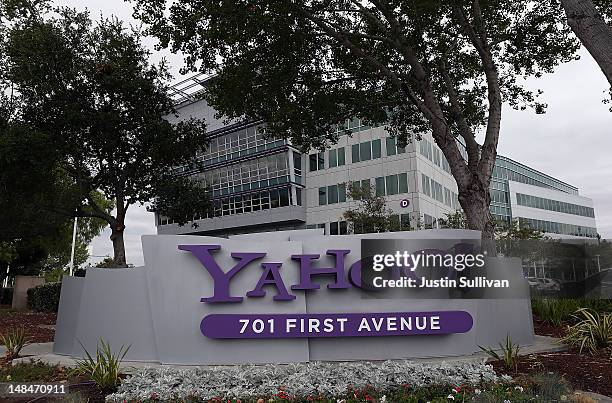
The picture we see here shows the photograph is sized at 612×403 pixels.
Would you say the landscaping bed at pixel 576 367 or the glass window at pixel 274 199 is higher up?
the glass window at pixel 274 199

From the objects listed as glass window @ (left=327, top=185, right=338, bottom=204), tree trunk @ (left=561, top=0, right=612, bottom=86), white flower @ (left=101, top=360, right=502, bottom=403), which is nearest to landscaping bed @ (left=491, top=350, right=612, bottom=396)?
white flower @ (left=101, top=360, right=502, bottom=403)

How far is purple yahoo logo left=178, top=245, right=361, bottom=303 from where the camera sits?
957cm

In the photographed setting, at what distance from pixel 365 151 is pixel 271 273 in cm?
3767

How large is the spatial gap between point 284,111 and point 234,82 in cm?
171

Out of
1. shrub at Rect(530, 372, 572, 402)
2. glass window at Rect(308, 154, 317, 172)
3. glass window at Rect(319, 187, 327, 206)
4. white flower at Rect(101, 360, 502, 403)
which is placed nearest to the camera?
shrub at Rect(530, 372, 572, 402)

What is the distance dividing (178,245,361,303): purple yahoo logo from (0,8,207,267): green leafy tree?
10890mm

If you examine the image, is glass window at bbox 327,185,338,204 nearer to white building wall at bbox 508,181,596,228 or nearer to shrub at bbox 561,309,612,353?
white building wall at bbox 508,181,596,228

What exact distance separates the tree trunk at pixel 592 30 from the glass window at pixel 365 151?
1526 inches

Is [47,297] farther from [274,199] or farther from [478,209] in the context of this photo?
[274,199]

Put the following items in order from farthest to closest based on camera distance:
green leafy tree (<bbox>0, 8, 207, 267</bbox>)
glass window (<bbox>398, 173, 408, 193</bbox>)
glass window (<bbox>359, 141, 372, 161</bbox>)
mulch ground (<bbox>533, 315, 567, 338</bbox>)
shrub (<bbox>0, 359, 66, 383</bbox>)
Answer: glass window (<bbox>359, 141, 372, 161</bbox>) < glass window (<bbox>398, 173, 408, 193</bbox>) < green leafy tree (<bbox>0, 8, 207, 267</bbox>) < mulch ground (<bbox>533, 315, 567, 338</bbox>) < shrub (<bbox>0, 359, 66, 383</bbox>)

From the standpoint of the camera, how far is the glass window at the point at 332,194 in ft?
158

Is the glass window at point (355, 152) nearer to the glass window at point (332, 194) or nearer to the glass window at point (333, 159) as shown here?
the glass window at point (333, 159)

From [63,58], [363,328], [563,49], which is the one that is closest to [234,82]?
[63,58]

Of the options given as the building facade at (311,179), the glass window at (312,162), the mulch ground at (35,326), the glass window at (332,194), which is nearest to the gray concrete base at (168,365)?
the mulch ground at (35,326)
